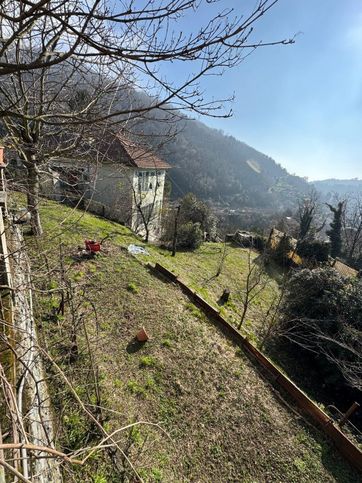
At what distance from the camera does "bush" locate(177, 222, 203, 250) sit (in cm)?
1438

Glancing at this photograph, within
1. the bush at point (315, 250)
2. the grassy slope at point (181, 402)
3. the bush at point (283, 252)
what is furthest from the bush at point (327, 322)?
the bush at point (315, 250)

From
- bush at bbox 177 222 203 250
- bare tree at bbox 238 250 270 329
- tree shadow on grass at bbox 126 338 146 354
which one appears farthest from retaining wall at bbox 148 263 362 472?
bush at bbox 177 222 203 250

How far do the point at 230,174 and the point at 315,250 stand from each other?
65753 millimetres

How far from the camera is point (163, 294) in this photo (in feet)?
24.3

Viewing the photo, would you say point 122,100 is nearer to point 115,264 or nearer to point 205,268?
point 115,264

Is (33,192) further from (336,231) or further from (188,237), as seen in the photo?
(336,231)

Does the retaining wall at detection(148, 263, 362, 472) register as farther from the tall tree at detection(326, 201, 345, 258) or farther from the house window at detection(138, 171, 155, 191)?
the tall tree at detection(326, 201, 345, 258)

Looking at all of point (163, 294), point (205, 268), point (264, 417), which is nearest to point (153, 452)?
point (264, 417)

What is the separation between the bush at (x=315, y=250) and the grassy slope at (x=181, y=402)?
1254 centimetres

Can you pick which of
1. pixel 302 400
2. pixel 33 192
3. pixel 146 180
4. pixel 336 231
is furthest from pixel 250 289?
pixel 336 231

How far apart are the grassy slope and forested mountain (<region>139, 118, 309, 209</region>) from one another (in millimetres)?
39430

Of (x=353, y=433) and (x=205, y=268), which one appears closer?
(x=353, y=433)

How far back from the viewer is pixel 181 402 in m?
4.59

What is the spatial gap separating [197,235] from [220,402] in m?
10.2
